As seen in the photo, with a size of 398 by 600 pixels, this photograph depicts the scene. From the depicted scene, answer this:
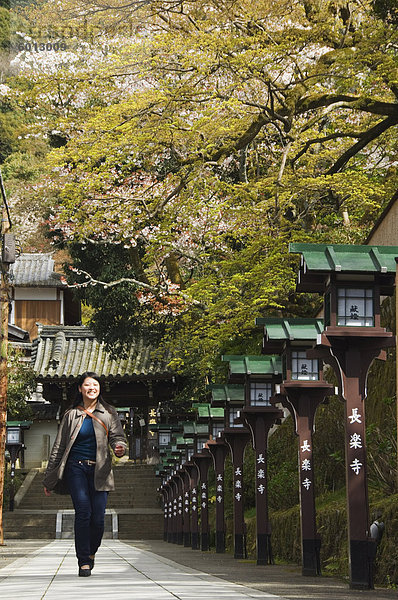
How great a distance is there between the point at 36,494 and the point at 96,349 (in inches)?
352

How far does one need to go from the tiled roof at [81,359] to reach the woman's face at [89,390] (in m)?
32.6

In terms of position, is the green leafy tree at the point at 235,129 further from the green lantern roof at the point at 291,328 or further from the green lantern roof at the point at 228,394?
the green lantern roof at the point at 291,328

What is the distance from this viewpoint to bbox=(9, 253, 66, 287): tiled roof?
57625 mm

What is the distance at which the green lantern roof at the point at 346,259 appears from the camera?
8.60 m

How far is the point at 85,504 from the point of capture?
855 centimetres

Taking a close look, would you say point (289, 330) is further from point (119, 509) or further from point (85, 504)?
point (119, 509)

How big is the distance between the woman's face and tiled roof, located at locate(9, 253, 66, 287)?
48633 millimetres

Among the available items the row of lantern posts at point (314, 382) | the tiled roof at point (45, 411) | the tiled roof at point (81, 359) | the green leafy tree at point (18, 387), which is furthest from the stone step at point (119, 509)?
the row of lantern posts at point (314, 382)

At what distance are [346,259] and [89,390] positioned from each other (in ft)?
9.19

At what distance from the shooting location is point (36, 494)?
4019cm

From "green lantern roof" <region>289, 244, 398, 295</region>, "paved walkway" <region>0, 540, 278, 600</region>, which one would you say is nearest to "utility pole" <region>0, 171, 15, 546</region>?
"paved walkway" <region>0, 540, 278, 600</region>

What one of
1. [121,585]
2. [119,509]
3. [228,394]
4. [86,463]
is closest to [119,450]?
[86,463]

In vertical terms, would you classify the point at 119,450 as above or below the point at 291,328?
below

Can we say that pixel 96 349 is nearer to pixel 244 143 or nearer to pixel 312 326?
pixel 244 143
